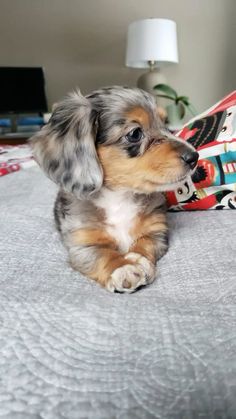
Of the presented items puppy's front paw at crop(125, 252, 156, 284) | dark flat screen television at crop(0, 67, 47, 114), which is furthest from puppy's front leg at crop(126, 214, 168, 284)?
dark flat screen television at crop(0, 67, 47, 114)

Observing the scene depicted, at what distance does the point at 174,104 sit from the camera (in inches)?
142

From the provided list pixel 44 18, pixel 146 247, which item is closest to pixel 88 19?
pixel 44 18

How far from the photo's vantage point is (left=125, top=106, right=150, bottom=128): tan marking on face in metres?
1.00

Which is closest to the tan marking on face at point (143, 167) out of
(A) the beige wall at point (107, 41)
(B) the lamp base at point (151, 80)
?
(B) the lamp base at point (151, 80)

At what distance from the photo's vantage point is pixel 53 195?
1490 mm

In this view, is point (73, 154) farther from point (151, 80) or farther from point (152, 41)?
point (151, 80)

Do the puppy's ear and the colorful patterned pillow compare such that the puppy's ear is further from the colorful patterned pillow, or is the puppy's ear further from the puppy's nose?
the colorful patterned pillow

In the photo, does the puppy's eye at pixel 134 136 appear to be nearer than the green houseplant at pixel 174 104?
Yes

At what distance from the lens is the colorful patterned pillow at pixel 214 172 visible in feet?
3.78

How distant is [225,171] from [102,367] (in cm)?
82

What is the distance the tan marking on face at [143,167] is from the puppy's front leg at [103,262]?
0.14 m

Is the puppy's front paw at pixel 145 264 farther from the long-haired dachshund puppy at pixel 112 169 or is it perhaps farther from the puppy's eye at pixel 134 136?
the puppy's eye at pixel 134 136

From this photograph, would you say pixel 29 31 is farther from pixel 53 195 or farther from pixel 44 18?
pixel 53 195

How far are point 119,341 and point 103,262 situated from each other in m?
0.37
